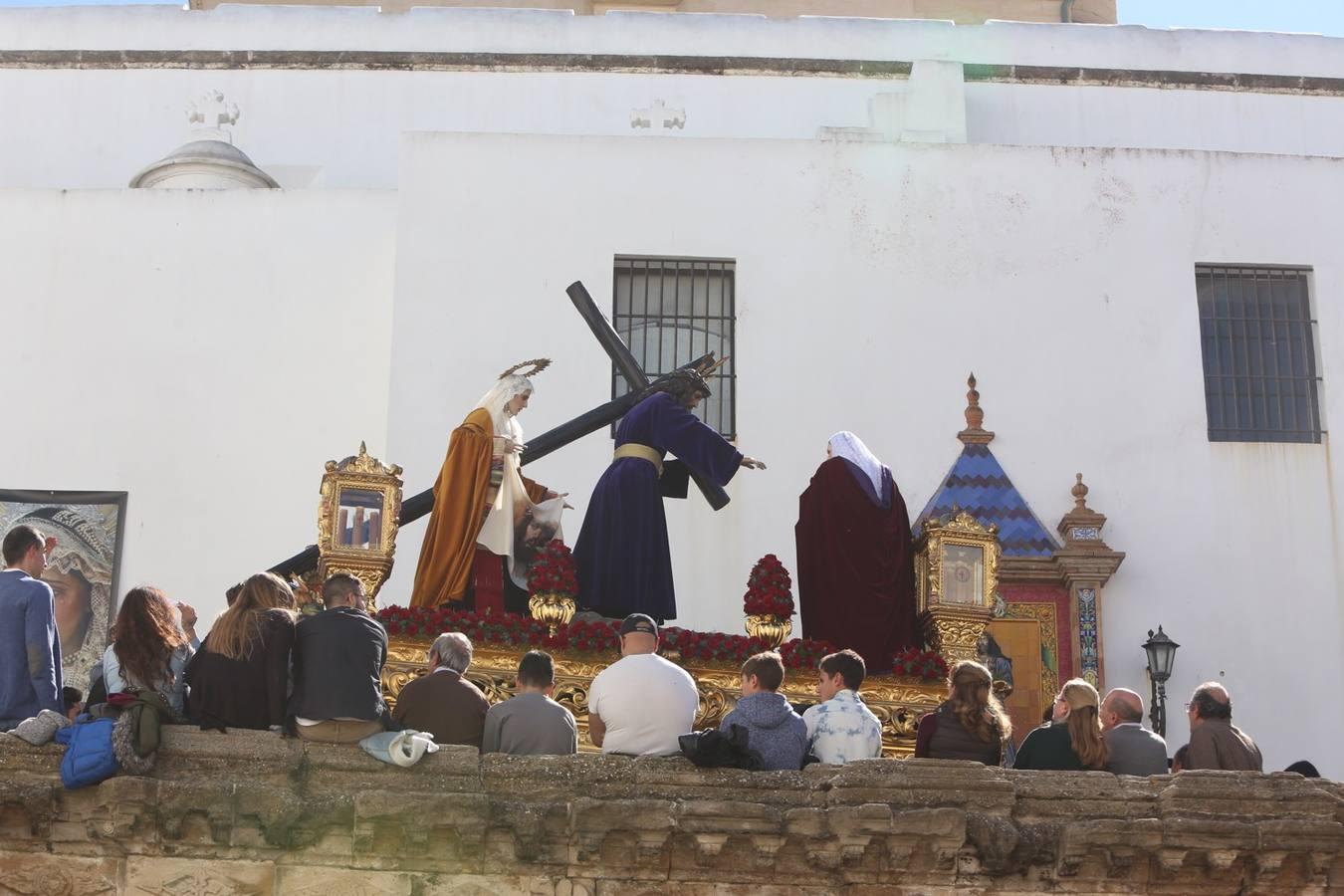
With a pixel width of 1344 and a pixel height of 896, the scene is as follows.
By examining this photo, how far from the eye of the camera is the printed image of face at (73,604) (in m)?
17.3

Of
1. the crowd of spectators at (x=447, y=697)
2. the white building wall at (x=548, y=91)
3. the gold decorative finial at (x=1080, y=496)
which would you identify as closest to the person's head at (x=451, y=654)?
the crowd of spectators at (x=447, y=697)

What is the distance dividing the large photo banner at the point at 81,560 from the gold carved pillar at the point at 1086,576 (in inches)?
306

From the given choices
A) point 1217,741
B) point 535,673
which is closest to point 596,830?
point 535,673

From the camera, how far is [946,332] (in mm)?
17938

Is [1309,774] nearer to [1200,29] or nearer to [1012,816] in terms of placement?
[1012,816]

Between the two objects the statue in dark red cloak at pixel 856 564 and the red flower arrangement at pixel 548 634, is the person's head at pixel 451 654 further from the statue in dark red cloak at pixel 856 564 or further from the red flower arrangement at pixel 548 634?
the statue in dark red cloak at pixel 856 564

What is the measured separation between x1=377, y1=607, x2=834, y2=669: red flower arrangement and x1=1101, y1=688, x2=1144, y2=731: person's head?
239 centimetres

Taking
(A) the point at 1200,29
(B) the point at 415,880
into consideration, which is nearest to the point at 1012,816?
(B) the point at 415,880

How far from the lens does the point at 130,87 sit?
20812 millimetres

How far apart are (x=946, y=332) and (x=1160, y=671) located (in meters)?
3.44

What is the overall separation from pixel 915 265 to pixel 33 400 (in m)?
7.65

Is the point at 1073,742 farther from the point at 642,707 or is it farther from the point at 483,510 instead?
the point at 483,510

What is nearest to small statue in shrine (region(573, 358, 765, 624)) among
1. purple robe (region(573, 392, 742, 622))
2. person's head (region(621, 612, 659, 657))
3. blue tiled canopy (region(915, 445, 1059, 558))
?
purple robe (region(573, 392, 742, 622))

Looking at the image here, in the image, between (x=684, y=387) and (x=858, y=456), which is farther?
(x=684, y=387)
